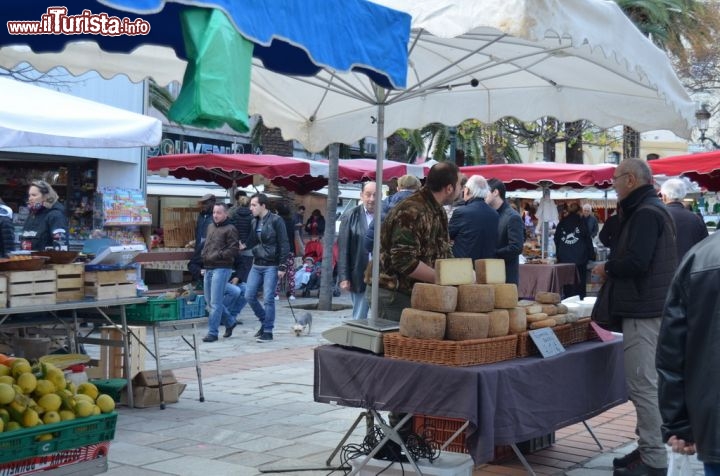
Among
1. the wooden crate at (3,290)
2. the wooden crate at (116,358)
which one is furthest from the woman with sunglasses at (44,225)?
the wooden crate at (3,290)

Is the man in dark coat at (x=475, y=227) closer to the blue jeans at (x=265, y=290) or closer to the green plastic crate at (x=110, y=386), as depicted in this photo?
the green plastic crate at (x=110, y=386)

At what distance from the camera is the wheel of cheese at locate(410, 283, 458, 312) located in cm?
476

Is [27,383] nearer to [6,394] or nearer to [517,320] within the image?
[6,394]

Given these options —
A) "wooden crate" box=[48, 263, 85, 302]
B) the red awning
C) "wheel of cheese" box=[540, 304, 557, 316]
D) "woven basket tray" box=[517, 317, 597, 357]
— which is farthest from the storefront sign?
"wheel of cheese" box=[540, 304, 557, 316]

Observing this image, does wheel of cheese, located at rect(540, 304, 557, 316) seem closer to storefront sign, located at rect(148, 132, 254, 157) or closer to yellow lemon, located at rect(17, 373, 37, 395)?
yellow lemon, located at rect(17, 373, 37, 395)

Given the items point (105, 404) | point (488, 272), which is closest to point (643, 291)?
point (488, 272)

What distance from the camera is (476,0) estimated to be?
186 inches

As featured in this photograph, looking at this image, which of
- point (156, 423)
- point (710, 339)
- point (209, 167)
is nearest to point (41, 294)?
point (156, 423)

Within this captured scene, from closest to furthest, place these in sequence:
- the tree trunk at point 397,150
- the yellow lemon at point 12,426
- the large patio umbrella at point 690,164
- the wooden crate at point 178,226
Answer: the yellow lemon at point 12,426 → the large patio umbrella at point 690,164 → the wooden crate at point 178,226 → the tree trunk at point 397,150

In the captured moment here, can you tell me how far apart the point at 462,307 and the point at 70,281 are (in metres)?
3.55

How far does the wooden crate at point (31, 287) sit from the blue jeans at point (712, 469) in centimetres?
506

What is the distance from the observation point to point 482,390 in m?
4.48

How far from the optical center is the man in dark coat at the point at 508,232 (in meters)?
9.16

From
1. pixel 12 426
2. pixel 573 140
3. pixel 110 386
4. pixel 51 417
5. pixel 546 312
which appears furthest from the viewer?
pixel 573 140
